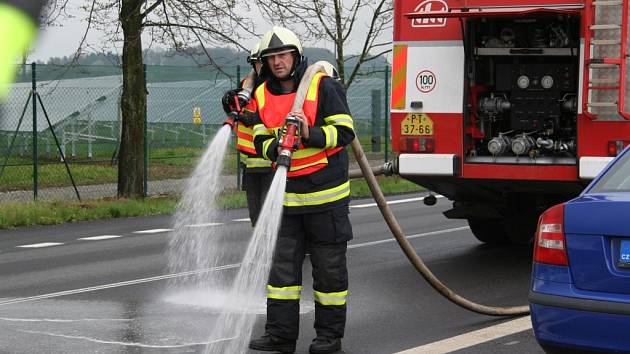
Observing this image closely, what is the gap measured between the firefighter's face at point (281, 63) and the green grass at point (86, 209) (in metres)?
8.85

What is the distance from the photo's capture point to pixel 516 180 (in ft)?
30.8

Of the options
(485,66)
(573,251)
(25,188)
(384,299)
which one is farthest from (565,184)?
(25,188)

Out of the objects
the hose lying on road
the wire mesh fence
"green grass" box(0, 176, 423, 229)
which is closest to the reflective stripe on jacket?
the hose lying on road

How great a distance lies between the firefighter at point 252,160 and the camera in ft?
23.2

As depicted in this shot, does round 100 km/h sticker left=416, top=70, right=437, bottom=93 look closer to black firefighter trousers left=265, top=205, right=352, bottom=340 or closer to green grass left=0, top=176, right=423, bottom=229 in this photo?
black firefighter trousers left=265, top=205, right=352, bottom=340

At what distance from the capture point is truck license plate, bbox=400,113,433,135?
9.78 m

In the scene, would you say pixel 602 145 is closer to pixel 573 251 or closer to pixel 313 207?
pixel 313 207

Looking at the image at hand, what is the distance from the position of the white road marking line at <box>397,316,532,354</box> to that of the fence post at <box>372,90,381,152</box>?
59.0ft

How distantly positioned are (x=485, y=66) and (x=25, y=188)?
10.0 metres

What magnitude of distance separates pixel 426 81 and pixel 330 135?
402 centimetres

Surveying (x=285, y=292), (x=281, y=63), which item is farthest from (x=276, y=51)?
(x=285, y=292)

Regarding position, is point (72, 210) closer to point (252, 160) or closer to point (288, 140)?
point (252, 160)

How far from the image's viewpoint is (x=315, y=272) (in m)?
6.10

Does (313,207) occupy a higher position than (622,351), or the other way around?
(313,207)
